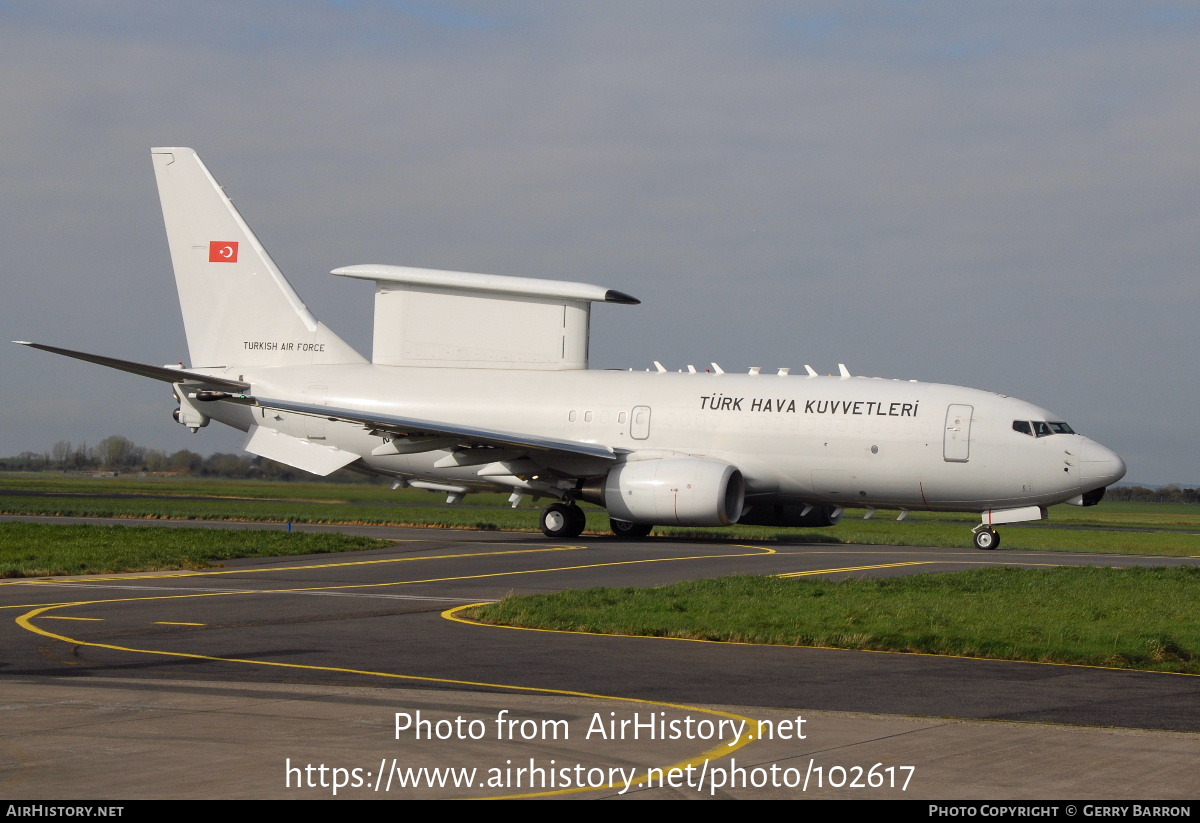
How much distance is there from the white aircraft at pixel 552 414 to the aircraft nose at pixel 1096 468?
3 centimetres

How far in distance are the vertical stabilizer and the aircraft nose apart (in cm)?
2146

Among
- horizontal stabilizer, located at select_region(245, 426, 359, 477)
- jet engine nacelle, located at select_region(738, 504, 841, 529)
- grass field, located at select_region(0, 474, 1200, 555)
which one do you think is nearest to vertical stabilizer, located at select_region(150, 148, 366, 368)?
horizontal stabilizer, located at select_region(245, 426, 359, 477)

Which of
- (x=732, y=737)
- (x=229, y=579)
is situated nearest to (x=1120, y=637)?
(x=732, y=737)

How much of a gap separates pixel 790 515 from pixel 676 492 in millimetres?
5268

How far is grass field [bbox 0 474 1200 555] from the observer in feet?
131

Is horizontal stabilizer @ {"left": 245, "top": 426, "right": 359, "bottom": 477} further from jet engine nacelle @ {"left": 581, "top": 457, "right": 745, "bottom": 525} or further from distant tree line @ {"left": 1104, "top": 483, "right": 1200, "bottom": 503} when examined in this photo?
distant tree line @ {"left": 1104, "top": 483, "right": 1200, "bottom": 503}

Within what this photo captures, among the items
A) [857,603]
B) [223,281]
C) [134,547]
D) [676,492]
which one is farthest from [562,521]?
[857,603]

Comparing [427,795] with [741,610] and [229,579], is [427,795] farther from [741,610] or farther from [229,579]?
[229,579]

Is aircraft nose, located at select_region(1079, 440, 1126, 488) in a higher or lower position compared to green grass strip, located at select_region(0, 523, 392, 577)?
higher

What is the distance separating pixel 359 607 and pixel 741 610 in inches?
206

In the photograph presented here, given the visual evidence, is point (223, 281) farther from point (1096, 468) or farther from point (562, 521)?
point (1096, 468)

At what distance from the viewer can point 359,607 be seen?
61.3 ft

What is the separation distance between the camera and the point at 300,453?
131 feet

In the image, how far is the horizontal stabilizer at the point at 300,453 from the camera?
39.5 metres
